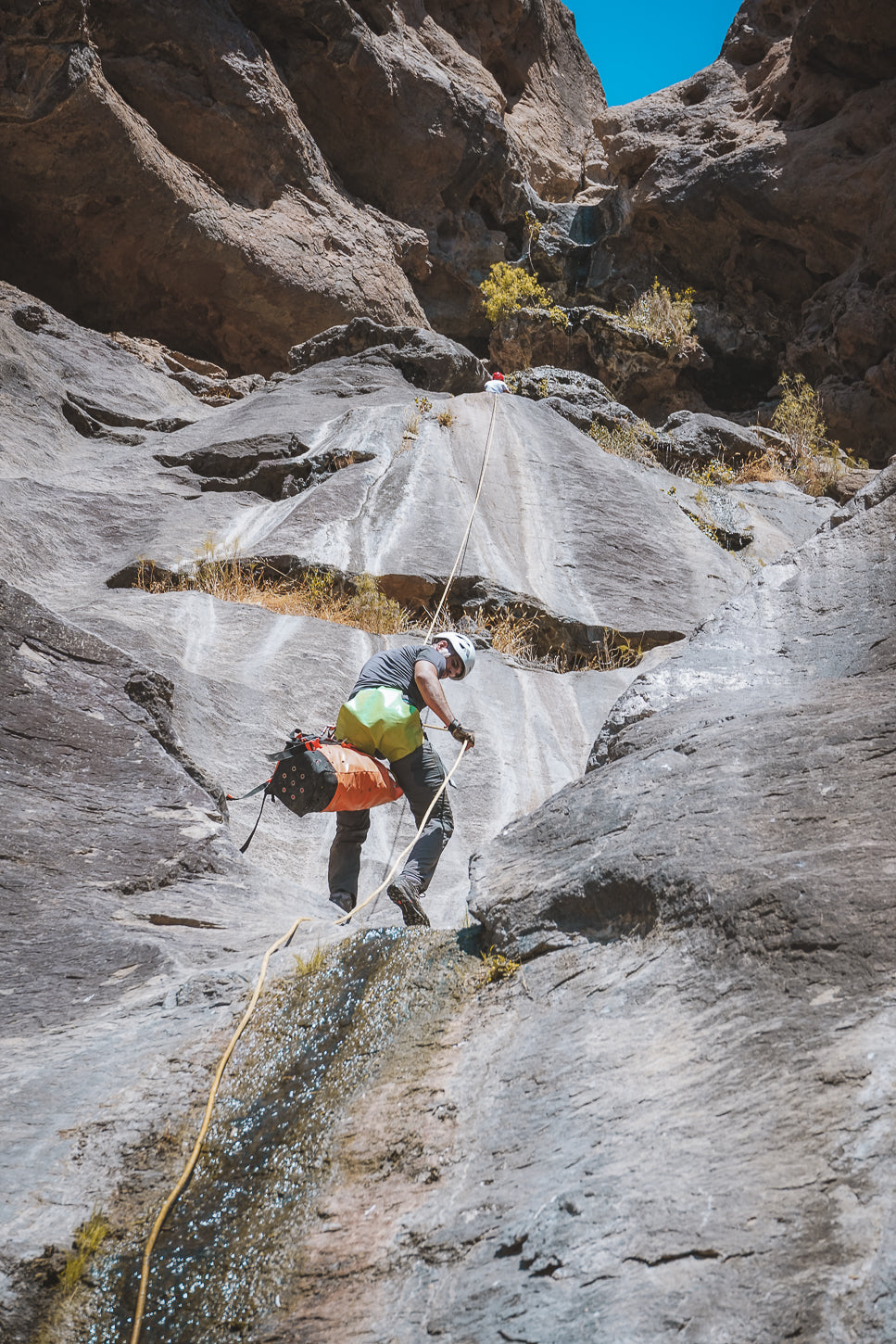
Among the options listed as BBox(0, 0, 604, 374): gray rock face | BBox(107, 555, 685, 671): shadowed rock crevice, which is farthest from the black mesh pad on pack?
BBox(0, 0, 604, 374): gray rock face

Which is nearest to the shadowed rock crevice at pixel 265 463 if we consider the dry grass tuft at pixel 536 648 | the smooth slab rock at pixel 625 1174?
the dry grass tuft at pixel 536 648

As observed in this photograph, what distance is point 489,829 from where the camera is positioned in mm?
6895

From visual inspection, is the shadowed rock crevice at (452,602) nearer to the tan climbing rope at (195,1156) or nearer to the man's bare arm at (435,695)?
the man's bare arm at (435,695)

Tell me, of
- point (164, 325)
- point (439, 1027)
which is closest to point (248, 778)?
point (439, 1027)

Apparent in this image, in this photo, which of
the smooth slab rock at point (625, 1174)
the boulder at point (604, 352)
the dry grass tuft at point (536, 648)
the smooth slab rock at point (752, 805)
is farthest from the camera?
the boulder at point (604, 352)

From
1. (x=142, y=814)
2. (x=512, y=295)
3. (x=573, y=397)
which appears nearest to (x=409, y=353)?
(x=573, y=397)

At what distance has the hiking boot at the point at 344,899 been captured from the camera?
5490mm

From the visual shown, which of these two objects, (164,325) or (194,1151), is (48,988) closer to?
(194,1151)

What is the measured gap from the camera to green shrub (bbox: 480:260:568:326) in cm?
1938

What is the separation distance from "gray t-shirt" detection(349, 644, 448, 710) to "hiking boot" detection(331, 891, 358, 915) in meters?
1.15

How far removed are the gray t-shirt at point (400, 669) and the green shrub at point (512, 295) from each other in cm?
1473

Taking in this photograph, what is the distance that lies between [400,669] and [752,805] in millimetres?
3058

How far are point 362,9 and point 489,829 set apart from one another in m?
20.4

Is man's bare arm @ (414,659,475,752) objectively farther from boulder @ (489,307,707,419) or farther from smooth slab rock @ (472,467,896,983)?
boulder @ (489,307,707,419)
